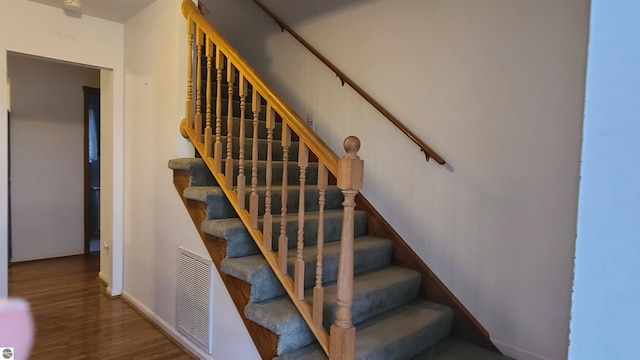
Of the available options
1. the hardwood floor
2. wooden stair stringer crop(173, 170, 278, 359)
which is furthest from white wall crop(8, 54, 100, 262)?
wooden stair stringer crop(173, 170, 278, 359)

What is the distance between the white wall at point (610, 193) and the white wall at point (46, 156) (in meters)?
5.67

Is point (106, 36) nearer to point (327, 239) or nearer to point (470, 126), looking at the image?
point (327, 239)

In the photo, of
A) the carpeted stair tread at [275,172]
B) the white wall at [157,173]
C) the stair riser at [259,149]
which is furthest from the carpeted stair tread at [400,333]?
the stair riser at [259,149]

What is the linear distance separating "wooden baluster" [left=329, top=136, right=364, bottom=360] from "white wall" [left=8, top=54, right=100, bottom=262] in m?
4.67

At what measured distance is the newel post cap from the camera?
5.28 ft

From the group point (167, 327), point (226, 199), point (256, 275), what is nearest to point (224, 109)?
point (226, 199)

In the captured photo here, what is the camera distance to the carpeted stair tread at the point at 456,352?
210 cm

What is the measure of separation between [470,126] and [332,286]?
4.32 ft

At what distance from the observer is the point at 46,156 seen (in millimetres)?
4695

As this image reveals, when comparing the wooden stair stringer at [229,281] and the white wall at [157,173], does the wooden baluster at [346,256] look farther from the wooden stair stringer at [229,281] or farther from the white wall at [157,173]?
the white wall at [157,173]

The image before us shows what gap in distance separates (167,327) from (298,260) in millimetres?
1662

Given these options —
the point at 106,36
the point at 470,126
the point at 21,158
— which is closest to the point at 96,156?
the point at 21,158

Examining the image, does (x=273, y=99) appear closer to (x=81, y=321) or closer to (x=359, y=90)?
(x=359, y=90)

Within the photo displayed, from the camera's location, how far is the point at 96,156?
5.18 meters
